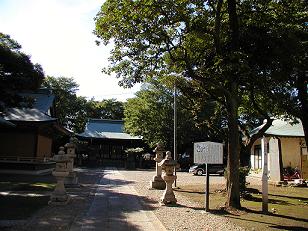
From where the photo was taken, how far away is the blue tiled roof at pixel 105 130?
51.7 meters

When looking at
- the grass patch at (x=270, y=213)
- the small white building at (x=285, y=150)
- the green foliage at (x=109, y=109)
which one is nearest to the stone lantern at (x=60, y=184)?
the grass patch at (x=270, y=213)

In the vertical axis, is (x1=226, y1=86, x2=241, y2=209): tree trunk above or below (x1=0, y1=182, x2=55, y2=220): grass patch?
above

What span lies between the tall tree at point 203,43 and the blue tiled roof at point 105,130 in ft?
120

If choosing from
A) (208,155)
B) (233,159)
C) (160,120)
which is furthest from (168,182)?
(160,120)

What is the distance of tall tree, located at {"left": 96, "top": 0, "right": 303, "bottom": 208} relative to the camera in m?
12.6

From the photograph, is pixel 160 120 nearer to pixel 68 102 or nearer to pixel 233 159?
pixel 68 102

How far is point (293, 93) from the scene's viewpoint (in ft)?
61.6

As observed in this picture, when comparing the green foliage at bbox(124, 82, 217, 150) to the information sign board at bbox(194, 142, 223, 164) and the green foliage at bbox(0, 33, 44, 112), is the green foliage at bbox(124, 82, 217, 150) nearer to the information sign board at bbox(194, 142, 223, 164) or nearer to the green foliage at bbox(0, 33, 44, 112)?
the green foliage at bbox(0, 33, 44, 112)

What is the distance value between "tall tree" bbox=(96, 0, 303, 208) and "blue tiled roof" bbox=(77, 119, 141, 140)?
120 feet

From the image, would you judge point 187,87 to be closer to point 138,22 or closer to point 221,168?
point 138,22

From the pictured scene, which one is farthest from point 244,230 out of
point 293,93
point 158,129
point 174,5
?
point 158,129

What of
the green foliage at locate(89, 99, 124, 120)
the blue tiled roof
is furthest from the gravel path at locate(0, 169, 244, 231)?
the green foliage at locate(89, 99, 124, 120)

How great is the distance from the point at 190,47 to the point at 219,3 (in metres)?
2.68

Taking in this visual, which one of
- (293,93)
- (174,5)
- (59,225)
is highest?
(174,5)
